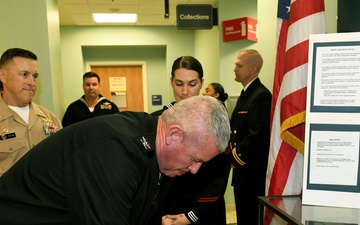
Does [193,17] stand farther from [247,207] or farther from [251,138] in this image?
[247,207]

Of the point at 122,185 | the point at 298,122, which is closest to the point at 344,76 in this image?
the point at 298,122

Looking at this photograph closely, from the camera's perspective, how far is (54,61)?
300 cm

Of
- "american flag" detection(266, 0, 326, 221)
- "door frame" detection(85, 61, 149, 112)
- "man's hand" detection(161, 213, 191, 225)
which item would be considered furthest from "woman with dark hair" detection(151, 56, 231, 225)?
"door frame" detection(85, 61, 149, 112)

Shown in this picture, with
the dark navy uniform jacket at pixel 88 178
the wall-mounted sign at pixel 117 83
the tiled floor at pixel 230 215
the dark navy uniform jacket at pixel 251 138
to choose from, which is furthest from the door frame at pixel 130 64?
the dark navy uniform jacket at pixel 88 178

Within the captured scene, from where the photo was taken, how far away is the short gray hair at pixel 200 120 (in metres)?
0.86

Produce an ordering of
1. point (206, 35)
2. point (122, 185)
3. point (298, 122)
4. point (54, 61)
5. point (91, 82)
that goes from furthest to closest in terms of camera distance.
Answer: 1. point (206, 35)
2. point (91, 82)
3. point (54, 61)
4. point (298, 122)
5. point (122, 185)

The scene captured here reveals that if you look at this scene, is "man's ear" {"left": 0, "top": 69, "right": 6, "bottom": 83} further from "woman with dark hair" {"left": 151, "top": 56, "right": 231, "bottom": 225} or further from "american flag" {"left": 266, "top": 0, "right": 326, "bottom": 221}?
"american flag" {"left": 266, "top": 0, "right": 326, "bottom": 221}

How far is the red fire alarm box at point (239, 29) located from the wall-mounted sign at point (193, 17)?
17.6 inches

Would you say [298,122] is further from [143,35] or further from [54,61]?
[143,35]

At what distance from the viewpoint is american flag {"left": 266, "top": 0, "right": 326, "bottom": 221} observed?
148cm

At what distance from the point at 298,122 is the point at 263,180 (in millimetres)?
1166

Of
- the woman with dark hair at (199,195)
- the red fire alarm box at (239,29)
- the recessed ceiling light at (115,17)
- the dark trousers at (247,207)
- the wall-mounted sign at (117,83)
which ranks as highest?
the recessed ceiling light at (115,17)

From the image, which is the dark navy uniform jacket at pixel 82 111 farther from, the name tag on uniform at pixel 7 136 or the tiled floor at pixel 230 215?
the tiled floor at pixel 230 215

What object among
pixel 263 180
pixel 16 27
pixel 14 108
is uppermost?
pixel 16 27
